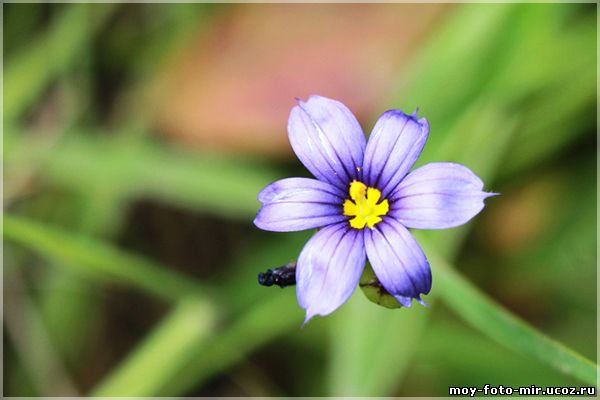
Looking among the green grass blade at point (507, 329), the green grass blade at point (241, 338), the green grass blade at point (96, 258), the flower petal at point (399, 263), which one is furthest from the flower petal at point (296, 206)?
the green grass blade at point (241, 338)

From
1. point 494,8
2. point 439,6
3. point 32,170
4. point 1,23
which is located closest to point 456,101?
point 494,8

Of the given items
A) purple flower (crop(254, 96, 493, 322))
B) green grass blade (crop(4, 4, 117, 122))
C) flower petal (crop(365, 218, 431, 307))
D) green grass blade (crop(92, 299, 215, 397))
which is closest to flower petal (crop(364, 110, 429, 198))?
purple flower (crop(254, 96, 493, 322))

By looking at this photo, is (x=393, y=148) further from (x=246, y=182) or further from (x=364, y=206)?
(x=246, y=182)

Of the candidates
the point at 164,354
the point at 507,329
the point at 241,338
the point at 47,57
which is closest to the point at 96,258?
the point at 164,354

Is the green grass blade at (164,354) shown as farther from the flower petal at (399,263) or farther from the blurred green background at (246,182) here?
the flower petal at (399,263)

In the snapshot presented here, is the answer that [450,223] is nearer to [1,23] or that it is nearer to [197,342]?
[197,342]

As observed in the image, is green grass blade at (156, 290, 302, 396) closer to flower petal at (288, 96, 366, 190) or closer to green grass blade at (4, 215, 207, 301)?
green grass blade at (4, 215, 207, 301)
